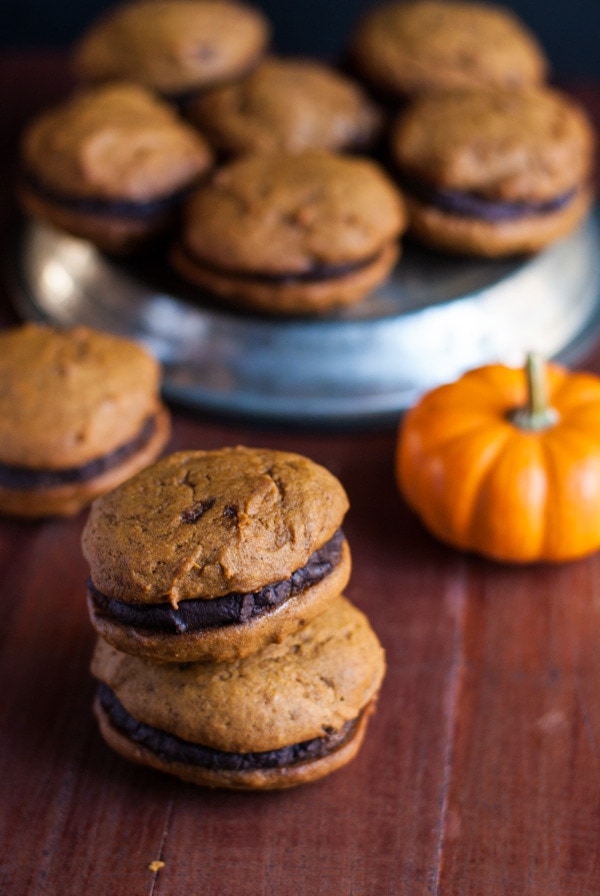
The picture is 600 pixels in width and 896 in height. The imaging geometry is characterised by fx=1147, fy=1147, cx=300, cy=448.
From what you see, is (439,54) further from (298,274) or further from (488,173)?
(298,274)

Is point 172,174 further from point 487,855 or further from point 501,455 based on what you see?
point 487,855

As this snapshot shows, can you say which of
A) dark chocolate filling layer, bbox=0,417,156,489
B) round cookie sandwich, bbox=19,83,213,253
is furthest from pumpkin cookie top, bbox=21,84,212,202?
dark chocolate filling layer, bbox=0,417,156,489

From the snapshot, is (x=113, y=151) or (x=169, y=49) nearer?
(x=113, y=151)

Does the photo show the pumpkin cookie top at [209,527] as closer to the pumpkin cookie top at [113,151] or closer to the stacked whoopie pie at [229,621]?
the stacked whoopie pie at [229,621]

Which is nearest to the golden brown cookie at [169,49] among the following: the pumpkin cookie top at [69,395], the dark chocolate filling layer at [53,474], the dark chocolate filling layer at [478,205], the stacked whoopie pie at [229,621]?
the dark chocolate filling layer at [478,205]

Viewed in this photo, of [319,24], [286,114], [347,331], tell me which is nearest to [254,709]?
[347,331]

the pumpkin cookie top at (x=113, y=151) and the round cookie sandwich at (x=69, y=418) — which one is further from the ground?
the pumpkin cookie top at (x=113, y=151)
